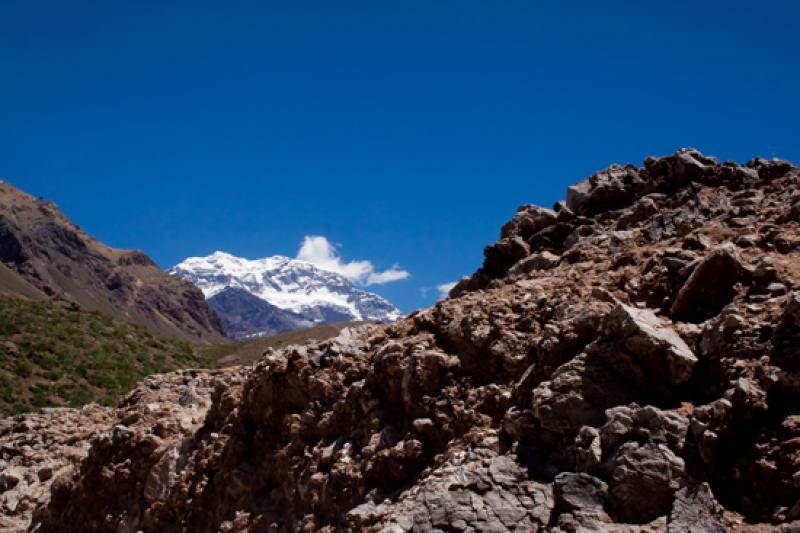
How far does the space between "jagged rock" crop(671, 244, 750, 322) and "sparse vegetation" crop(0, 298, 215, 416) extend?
31.7 meters

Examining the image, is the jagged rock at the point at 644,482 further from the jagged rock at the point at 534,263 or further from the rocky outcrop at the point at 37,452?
the rocky outcrop at the point at 37,452

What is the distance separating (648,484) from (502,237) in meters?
8.95

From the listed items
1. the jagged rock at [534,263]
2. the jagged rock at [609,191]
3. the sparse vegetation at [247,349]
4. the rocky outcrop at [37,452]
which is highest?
the sparse vegetation at [247,349]

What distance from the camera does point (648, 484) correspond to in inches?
262

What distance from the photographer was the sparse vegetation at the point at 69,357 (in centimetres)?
3472

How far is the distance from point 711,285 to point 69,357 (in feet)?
125

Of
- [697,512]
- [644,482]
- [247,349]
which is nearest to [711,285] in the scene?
[644,482]

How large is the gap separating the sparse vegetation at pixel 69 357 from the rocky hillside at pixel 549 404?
21.0 metres

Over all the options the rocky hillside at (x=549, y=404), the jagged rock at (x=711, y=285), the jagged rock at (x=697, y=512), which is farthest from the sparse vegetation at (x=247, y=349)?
the jagged rock at (x=697, y=512)

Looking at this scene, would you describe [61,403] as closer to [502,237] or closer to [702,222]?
[502,237]

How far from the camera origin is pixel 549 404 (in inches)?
312

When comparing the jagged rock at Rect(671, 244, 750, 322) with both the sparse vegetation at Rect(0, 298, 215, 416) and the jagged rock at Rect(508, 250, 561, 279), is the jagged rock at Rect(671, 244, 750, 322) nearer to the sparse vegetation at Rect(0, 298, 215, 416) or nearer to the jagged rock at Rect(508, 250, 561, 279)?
the jagged rock at Rect(508, 250, 561, 279)

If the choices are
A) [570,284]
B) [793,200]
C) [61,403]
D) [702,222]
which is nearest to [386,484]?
[570,284]

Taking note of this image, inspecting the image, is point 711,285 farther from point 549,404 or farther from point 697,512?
point 697,512
